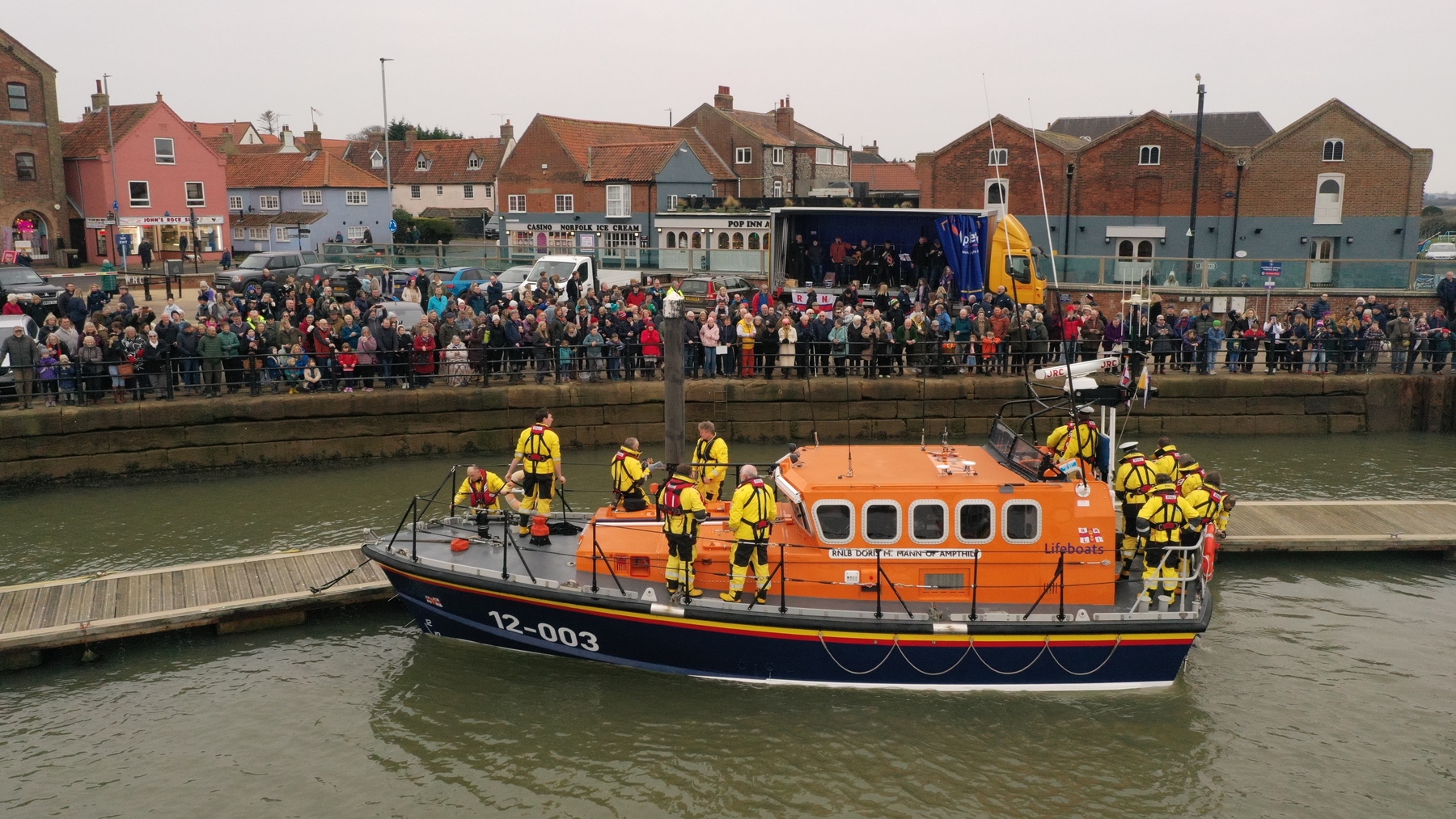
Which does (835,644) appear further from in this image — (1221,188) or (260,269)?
(1221,188)

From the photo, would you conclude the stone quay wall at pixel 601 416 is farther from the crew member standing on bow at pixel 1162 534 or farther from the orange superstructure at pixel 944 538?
the orange superstructure at pixel 944 538

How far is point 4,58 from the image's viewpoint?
40.7m

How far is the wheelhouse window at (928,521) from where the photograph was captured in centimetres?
1038

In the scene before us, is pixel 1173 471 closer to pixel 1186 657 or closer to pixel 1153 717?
pixel 1186 657

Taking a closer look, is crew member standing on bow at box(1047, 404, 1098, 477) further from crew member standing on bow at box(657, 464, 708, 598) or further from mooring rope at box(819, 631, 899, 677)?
crew member standing on bow at box(657, 464, 708, 598)

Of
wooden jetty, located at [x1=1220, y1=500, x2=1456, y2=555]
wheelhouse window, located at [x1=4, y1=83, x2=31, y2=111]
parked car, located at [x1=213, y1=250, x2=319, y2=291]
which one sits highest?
wheelhouse window, located at [x1=4, y1=83, x2=31, y2=111]

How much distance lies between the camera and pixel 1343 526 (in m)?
14.6

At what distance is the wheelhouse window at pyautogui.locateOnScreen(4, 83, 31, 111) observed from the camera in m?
41.2

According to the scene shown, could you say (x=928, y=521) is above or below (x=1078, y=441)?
below

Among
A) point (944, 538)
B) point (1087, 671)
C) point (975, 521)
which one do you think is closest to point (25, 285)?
point (944, 538)

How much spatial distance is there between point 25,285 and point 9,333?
445 inches

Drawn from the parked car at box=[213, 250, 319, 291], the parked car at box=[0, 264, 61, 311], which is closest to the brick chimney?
the parked car at box=[213, 250, 319, 291]

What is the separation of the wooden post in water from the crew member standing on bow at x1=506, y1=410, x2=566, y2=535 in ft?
8.41

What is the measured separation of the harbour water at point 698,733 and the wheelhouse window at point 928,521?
5.29 feet
